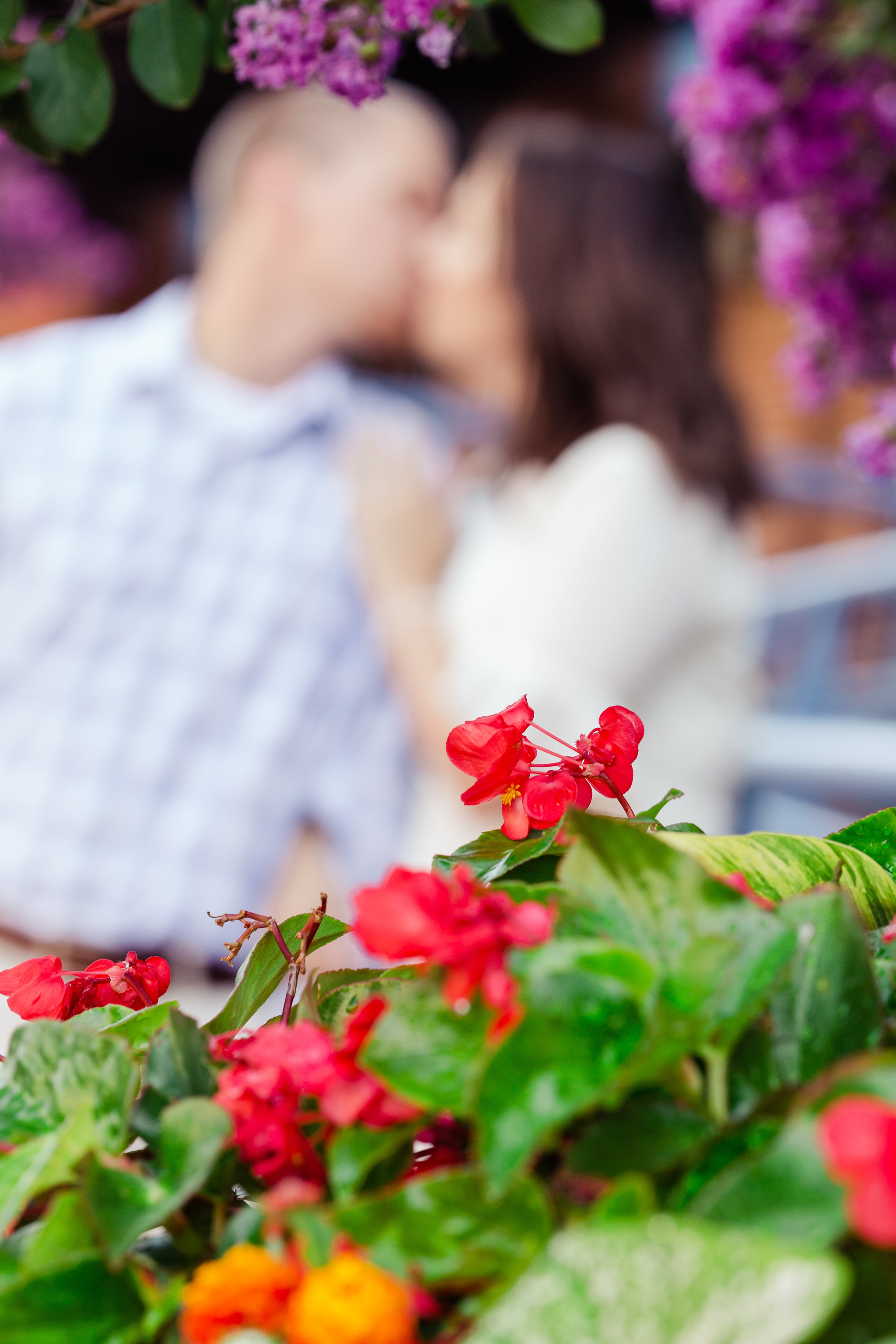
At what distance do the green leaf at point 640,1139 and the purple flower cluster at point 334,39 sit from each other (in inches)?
17.6

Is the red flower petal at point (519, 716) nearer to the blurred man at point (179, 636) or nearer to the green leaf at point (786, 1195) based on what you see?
the green leaf at point (786, 1195)

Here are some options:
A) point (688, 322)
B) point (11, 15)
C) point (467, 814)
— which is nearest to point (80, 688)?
point (467, 814)

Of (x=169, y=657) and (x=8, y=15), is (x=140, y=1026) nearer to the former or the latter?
(x=8, y=15)

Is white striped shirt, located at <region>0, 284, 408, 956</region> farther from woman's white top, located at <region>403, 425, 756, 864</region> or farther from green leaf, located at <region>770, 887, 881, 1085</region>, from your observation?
green leaf, located at <region>770, 887, 881, 1085</region>

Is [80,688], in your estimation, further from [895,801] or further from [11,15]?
[11,15]

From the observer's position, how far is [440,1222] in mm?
229

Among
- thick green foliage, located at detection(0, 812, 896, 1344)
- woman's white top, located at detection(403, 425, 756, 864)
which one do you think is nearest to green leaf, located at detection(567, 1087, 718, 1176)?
thick green foliage, located at detection(0, 812, 896, 1344)

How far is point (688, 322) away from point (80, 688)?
3.64ft

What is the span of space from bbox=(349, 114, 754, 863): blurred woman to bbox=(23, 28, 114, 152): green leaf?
1.10m

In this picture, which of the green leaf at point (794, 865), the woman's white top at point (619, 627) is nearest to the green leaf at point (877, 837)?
the green leaf at point (794, 865)

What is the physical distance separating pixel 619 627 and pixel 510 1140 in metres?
1.48

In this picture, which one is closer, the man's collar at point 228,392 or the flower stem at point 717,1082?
the flower stem at point 717,1082

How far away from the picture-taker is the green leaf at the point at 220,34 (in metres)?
0.52

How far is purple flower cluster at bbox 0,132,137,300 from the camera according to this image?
464 centimetres
